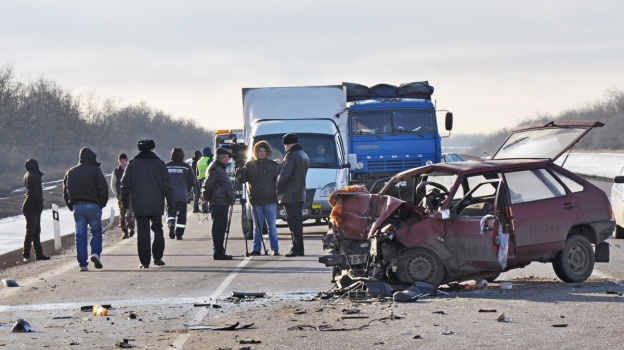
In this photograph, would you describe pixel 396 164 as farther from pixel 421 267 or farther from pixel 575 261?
pixel 421 267

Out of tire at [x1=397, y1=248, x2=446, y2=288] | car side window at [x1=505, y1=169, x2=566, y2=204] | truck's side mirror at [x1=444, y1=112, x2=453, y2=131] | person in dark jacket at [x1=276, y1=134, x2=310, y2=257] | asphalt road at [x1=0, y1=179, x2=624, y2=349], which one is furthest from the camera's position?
truck's side mirror at [x1=444, y1=112, x2=453, y2=131]

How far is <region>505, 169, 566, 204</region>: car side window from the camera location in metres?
14.6

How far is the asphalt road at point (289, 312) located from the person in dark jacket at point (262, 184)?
190cm

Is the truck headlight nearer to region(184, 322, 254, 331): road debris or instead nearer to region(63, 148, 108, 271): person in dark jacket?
region(63, 148, 108, 271): person in dark jacket

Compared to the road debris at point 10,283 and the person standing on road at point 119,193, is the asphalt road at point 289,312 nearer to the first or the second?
the road debris at point 10,283

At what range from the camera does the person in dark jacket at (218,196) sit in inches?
794

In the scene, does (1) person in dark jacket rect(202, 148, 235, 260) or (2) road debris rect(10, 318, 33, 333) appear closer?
(2) road debris rect(10, 318, 33, 333)

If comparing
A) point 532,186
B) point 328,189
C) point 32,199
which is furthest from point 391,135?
point 532,186

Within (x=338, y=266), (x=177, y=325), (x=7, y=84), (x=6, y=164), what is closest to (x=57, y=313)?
(x=177, y=325)

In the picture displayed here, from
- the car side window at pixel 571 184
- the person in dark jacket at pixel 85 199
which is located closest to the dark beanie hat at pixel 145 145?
the person in dark jacket at pixel 85 199

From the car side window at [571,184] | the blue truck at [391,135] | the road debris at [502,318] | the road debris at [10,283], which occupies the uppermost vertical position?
the blue truck at [391,135]

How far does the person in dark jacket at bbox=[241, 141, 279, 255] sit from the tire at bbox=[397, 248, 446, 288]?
654 centimetres

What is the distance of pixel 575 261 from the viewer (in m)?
14.8

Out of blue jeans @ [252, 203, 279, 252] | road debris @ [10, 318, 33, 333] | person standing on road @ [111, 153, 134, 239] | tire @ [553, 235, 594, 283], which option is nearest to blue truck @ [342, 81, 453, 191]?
person standing on road @ [111, 153, 134, 239]
